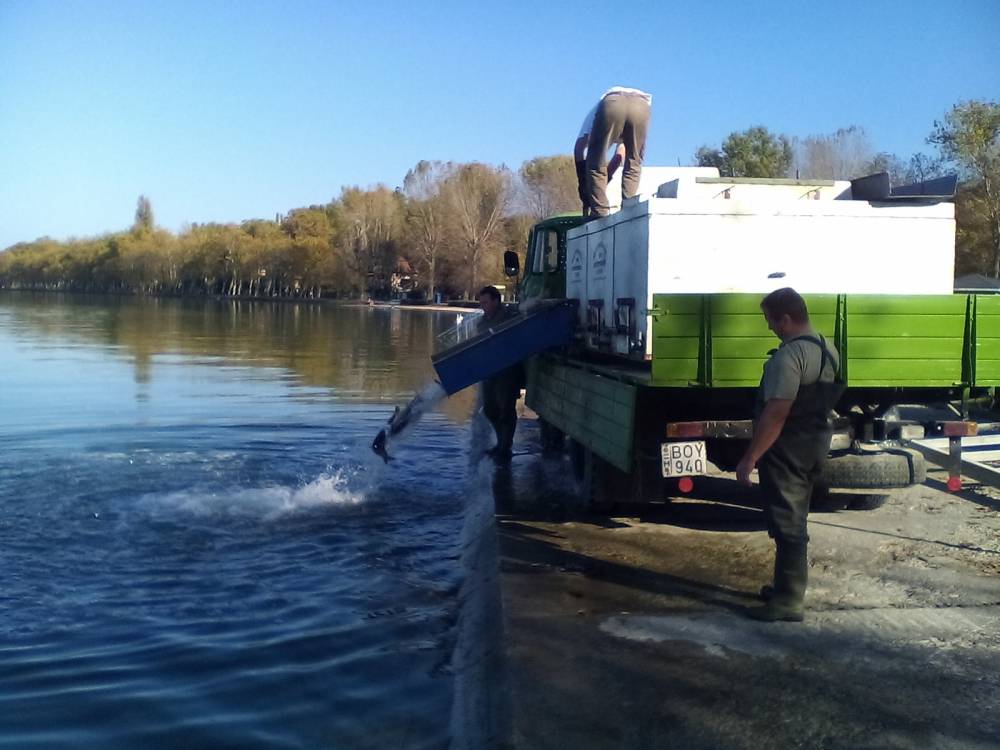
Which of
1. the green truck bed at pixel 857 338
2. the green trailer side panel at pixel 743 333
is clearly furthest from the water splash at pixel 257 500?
the green trailer side panel at pixel 743 333

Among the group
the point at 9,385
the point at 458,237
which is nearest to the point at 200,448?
the point at 9,385

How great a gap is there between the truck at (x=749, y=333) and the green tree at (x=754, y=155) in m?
49.4

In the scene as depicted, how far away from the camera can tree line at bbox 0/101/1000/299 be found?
3541 cm

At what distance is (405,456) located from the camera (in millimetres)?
12734

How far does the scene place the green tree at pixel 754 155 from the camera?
184 feet

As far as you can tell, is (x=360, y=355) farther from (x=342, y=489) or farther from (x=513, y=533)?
(x=513, y=533)

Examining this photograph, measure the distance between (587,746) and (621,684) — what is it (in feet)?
2.04

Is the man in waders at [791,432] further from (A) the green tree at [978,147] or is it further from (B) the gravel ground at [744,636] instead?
(A) the green tree at [978,147]

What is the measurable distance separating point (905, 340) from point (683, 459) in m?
1.59

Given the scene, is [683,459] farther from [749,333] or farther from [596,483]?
[596,483]

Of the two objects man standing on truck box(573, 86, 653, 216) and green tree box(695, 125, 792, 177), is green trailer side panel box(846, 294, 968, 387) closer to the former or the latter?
man standing on truck box(573, 86, 653, 216)

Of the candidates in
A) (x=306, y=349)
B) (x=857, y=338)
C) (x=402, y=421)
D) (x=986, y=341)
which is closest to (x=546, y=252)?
(x=402, y=421)

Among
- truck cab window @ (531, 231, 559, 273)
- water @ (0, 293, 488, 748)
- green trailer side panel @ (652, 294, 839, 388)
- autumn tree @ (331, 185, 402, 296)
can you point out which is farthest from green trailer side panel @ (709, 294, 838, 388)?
autumn tree @ (331, 185, 402, 296)

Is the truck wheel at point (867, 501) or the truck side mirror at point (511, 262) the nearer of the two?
the truck wheel at point (867, 501)
